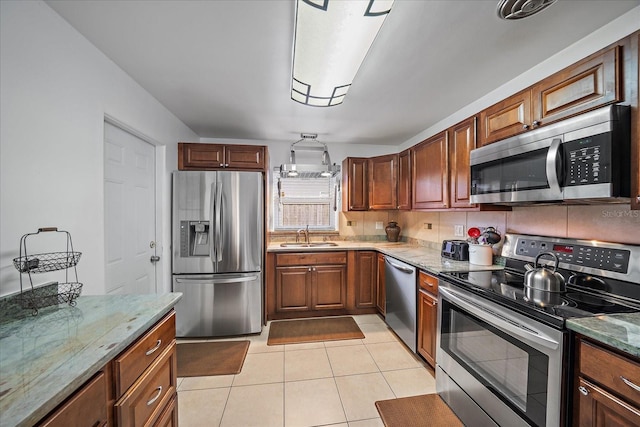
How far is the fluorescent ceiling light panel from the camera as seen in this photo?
1093mm

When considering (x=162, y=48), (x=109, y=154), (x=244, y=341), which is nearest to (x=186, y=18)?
(x=162, y=48)

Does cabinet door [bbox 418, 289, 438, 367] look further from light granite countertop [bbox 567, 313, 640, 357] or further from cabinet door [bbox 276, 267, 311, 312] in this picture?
cabinet door [bbox 276, 267, 311, 312]

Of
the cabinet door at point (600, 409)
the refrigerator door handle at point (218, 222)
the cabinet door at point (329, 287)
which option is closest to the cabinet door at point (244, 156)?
the refrigerator door handle at point (218, 222)

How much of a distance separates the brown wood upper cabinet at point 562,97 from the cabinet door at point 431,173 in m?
0.56

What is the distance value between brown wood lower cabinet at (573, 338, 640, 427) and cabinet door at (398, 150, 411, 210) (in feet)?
7.00

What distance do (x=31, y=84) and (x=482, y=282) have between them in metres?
2.59

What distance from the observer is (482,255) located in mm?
2072

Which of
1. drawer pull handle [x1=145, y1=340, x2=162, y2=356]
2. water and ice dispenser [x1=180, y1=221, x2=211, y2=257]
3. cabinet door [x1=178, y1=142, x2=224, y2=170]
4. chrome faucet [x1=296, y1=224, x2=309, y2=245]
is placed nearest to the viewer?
drawer pull handle [x1=145, y1=340, x2=162, y2=356]

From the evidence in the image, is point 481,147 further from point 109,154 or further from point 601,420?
point 109,154

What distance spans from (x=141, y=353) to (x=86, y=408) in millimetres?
263

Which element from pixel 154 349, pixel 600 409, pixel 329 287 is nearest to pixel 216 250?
pixel 329 287

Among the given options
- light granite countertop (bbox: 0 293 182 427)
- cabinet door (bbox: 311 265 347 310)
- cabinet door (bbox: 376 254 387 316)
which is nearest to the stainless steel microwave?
cabinet door (bbox: 376 254 387 316)

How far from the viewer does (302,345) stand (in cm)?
257

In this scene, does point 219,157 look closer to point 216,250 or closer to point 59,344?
point 216,250
